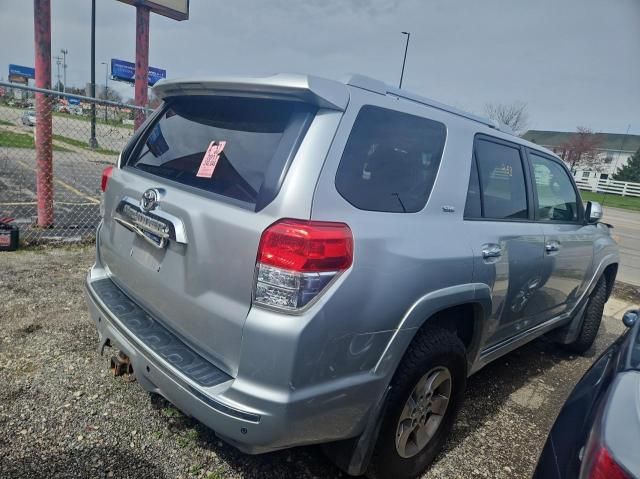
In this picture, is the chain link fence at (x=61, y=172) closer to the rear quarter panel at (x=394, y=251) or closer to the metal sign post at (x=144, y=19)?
the metal sign post at (x=144, y=19)

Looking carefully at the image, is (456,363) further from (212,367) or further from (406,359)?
(212,367)

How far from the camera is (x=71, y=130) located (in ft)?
29.4

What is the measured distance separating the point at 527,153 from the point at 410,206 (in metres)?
1.60

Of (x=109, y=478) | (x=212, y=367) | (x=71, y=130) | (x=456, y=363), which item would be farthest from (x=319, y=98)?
(x=71, y=130)

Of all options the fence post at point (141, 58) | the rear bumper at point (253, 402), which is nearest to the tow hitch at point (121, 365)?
the rear bumper at point (253, 402)

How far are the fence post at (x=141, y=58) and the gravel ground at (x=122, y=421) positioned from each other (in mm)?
3864

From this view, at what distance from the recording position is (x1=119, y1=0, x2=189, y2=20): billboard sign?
20.8 feet

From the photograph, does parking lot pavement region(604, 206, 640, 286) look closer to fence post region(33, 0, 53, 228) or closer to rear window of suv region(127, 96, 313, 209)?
rear window of suv region(127, 96, 313, 209)

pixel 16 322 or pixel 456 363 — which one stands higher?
pixel 456 363

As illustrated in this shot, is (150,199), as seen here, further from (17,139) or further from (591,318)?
(17,139)

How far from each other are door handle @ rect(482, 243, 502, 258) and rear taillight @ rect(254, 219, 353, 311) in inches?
42.9

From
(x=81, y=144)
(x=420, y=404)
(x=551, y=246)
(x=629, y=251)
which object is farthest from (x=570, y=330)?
(x=81, y=144)

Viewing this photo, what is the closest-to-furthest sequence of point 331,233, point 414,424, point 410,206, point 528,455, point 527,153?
1. point 331,233
2. point 410,206
3. point 414,424
4. point 528,455
5. point 527,153

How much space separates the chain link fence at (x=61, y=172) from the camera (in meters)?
5.66
